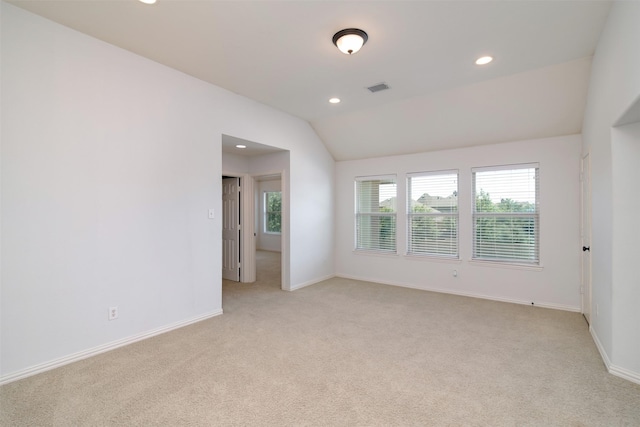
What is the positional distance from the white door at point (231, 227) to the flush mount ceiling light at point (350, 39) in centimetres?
354

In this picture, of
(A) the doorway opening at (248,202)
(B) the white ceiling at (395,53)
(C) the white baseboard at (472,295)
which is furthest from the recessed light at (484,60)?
(C) the white baseboard at (472,295)

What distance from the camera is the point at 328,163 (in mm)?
6086

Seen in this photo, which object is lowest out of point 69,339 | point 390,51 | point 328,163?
point 69,339

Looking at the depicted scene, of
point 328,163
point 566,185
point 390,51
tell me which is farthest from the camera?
point 328,163

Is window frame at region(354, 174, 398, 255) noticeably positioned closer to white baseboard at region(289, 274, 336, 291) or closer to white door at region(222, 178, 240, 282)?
white baseboard at region(289, 274, 336, 291)

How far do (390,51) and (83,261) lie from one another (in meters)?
3.56

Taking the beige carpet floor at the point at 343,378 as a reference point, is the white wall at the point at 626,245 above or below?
above

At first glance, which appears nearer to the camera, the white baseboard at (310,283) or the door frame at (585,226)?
the door frame at (585,226)

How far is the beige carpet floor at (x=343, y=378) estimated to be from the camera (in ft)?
6.49

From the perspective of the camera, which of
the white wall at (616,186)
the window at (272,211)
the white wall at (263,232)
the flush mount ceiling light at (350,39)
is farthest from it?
the window at (272,211)

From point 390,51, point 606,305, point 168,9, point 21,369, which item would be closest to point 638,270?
point 606,305

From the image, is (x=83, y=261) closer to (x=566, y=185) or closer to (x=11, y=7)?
(x=11, y=7)

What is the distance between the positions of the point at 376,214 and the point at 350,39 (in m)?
3.71

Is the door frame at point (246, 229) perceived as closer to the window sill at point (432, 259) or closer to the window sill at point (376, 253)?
the window sill at point (376, 253)
